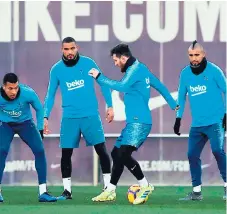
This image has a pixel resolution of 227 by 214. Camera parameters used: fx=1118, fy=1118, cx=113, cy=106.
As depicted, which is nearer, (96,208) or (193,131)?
(96,208)

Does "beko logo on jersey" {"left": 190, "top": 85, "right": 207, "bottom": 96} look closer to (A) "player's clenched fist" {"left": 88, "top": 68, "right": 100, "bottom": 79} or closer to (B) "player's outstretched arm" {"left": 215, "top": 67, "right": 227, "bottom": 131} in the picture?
(B) "player's outstretched arm" {"left": 215, "top": 67, "right": 227, "bottom": 131}

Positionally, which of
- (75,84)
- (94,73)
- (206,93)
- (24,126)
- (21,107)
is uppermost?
(94,73)

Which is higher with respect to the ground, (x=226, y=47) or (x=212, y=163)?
(x=226, y=47)

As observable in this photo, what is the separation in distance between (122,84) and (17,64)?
13.9ft

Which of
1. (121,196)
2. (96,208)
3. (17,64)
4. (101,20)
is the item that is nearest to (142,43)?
(101,20)

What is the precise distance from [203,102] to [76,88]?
61.4 inches

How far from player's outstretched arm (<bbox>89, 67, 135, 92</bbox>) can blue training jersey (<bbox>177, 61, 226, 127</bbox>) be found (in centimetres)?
90

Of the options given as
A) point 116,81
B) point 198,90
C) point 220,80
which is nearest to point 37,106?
point 116,81

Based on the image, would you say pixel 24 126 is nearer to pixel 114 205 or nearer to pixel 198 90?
pixel 114 205

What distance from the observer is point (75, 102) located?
13.7 meters

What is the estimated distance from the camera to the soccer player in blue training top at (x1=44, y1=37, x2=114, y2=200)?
1366 cm

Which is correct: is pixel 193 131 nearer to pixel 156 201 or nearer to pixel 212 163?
pixel 156 201

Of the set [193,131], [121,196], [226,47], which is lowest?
[121,196]

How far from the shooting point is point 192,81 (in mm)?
13539
